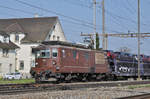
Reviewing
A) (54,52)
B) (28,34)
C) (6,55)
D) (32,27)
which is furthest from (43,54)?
(32,27)

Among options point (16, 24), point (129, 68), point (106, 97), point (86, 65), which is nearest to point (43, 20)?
point (16, 24)

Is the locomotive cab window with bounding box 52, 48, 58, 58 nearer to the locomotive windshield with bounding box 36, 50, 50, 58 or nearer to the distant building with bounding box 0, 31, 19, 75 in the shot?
the locomotive windshield with bounding box 36, 50, 50, 58

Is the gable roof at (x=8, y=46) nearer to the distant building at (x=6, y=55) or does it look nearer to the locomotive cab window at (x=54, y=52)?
the distant building at (x=6, y=55)

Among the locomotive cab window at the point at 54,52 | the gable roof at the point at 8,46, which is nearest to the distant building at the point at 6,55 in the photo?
the gable roof at the point at 8,46

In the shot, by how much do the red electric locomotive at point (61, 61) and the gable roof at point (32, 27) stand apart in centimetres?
2682

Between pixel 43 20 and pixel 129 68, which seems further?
pixel 43 20

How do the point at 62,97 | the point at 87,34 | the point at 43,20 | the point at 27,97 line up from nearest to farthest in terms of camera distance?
1. the point at 27,97
2. the point at 62,97
3. the point at 87,34
4. the point at 43,20

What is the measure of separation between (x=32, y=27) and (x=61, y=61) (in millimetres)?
34705

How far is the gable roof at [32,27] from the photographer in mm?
56438

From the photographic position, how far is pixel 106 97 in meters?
16.1

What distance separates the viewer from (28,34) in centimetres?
5753

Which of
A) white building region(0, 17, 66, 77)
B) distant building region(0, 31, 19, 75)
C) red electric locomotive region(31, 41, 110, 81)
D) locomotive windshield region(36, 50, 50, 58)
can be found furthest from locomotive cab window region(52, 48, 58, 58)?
white building region(0, 17, 66, 77)

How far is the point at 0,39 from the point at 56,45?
100 feet

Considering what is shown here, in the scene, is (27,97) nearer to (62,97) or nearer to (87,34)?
(62,97)
